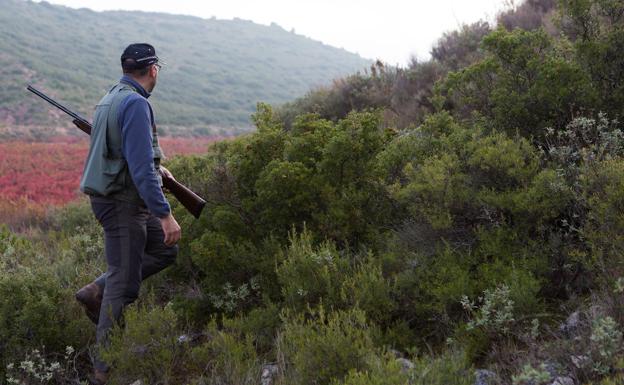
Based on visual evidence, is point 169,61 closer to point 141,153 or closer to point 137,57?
point 137,57

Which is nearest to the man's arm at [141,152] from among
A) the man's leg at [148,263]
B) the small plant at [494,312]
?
the man's leg at [148,263]

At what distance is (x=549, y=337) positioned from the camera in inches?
136

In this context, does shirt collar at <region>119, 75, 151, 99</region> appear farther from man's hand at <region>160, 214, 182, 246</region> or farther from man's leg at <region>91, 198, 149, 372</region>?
man's hand at <region>160, 214, 182, 246</region>

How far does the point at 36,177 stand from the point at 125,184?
1342cm

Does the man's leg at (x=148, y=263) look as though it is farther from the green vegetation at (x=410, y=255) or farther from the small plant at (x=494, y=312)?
the small plant at (x=494, y=312)

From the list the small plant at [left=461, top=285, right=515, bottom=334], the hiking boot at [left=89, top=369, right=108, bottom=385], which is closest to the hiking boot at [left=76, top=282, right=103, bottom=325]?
the hiking boot at [left=89, top=369, right=108, bottom=385]

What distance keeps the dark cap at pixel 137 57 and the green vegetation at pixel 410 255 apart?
1.39 meters

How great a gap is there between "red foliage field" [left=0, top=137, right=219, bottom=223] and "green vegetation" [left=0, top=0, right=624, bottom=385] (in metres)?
6.50

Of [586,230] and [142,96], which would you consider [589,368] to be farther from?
[142,96]

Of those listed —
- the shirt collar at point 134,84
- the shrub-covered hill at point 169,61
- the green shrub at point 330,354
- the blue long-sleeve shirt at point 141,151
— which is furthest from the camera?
the shrub-covered hill at point 169,61

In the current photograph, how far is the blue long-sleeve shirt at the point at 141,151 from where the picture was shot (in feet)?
12.8

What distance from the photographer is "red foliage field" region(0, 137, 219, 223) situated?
40.6ft

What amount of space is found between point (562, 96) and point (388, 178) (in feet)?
5.15

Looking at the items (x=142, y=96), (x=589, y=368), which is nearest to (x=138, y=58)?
(x=142, y=96)
